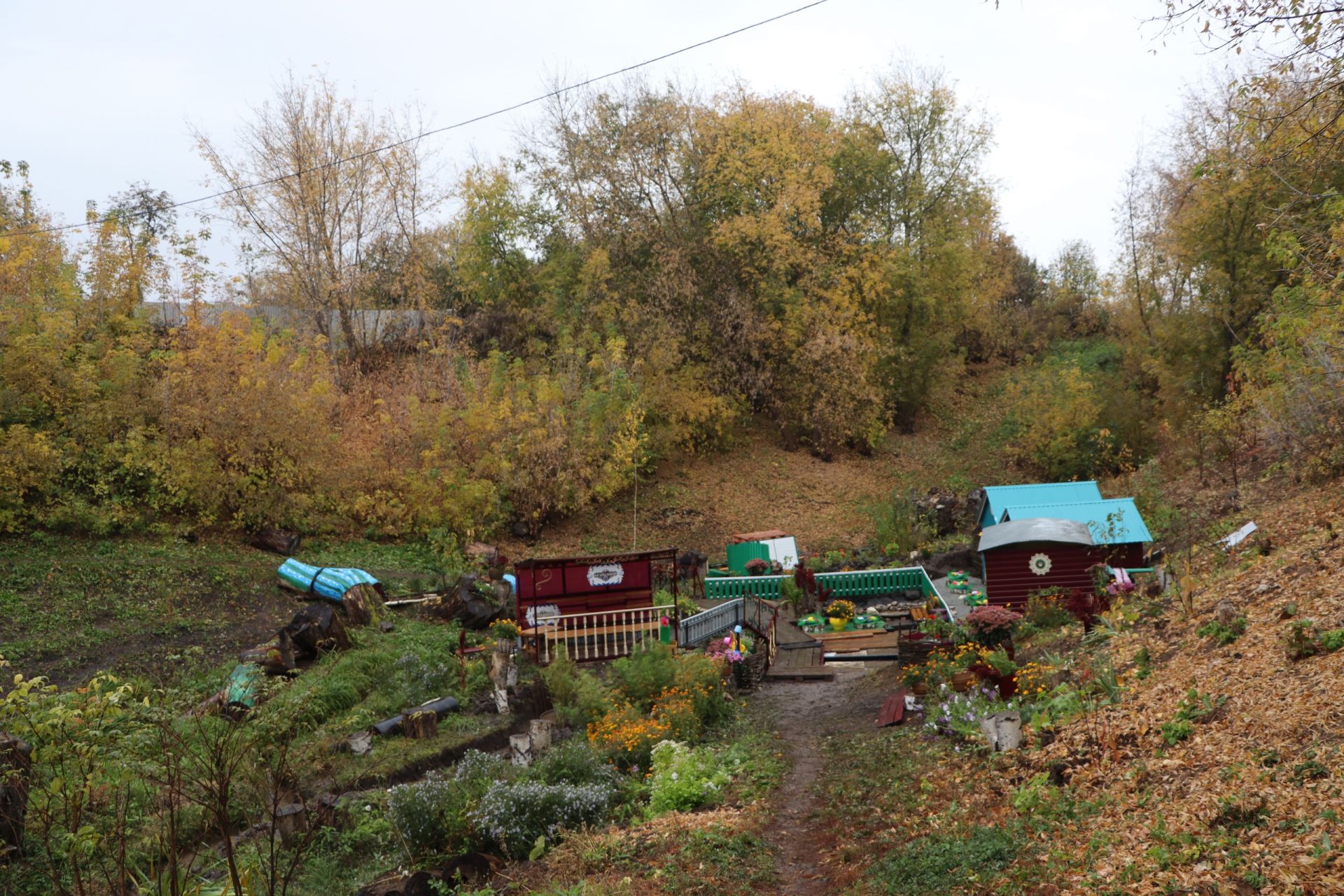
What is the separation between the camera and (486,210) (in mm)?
35375

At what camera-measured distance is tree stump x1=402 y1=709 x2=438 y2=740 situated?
11.8 metres

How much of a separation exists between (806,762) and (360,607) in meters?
9.25

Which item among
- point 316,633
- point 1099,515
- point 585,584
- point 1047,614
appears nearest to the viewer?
point 1047,614

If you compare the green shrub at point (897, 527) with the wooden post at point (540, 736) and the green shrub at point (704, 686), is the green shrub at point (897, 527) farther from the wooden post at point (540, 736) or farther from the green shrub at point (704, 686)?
the wooden post at point (540, 736)

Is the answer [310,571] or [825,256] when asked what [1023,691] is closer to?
[310,571]

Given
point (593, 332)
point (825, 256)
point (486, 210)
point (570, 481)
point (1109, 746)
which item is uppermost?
point (486, 210)

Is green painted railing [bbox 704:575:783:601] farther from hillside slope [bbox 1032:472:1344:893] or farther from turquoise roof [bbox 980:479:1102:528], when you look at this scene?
hillside slope [bbox 1032:472:1344:893]

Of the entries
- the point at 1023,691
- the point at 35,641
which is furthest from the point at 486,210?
the point at 1023,691

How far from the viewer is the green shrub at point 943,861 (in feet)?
20.9

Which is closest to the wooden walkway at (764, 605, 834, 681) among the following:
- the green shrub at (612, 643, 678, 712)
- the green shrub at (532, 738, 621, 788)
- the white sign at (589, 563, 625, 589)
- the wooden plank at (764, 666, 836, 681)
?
the wooden plank at (764, 666, 836, 681)

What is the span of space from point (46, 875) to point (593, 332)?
25.3m

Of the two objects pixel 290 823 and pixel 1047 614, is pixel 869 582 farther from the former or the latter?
pixel 290 823

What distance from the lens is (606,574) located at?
16.4 metres

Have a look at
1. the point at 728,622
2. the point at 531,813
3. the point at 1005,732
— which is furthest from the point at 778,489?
the point at 531,813
